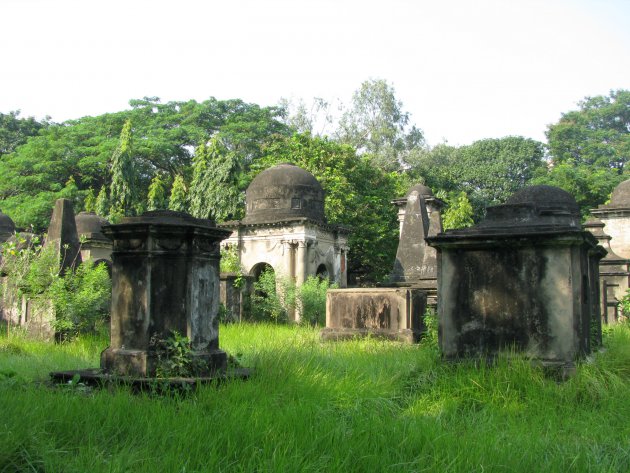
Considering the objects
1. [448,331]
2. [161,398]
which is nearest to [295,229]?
[448,331]

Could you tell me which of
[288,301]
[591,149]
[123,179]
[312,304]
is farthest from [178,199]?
[591,149]

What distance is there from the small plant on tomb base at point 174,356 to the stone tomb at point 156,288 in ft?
0.17

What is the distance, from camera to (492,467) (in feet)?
10.9

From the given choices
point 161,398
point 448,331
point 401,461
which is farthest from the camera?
point 448,331

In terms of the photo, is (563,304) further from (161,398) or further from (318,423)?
(161,398)

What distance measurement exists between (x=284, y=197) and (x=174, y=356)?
1687cm

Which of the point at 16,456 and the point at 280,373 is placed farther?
the point at 280,373

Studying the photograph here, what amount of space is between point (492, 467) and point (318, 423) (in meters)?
1.08

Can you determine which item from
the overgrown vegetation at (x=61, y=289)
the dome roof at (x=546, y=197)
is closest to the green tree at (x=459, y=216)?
the dome roof at (x=546, y=197)

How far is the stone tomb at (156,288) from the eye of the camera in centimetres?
546

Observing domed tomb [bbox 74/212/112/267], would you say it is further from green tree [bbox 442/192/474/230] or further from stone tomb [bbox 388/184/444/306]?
green tree [bbox 442/192/474/230]

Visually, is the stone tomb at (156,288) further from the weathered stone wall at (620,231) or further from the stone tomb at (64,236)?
the weathered stone wall at (620,231)

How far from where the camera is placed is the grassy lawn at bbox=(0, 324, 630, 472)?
3264 millimetres

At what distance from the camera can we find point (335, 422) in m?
4.02
